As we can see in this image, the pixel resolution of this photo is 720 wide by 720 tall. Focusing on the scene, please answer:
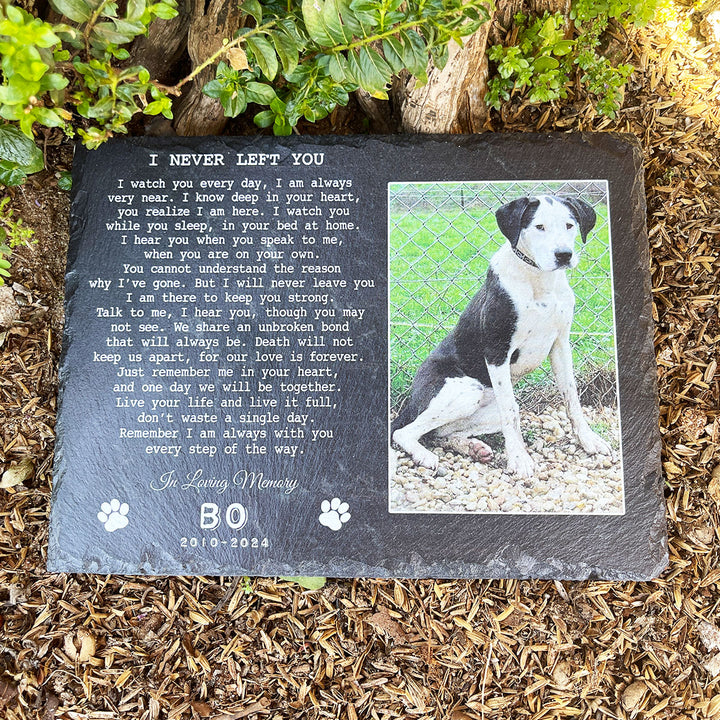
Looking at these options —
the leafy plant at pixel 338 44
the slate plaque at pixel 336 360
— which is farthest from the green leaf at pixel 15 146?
the leafy plant at pixel 338 44

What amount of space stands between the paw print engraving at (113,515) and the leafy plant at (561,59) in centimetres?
225

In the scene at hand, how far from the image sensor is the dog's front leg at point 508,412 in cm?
229

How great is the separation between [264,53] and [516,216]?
1.11 meters

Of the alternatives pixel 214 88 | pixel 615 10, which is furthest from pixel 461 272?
pixel 615 10

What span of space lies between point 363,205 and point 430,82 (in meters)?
0.57

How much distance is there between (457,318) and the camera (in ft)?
7.70

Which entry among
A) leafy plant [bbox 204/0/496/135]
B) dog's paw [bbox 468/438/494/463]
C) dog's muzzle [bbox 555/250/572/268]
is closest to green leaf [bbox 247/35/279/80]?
leafy plant [bbox 204/0/496/135]

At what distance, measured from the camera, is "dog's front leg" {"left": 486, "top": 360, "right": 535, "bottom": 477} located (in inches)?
90.1

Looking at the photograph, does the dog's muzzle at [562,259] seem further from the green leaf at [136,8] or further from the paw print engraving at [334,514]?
the green leaf at [136,8]

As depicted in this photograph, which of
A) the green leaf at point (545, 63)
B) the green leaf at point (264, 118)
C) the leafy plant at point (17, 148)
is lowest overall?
the leafy plant at point (17, 148)

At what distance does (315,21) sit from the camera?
6.30ft

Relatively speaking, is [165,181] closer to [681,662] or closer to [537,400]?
[537,400]

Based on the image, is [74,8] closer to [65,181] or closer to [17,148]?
[17,148]

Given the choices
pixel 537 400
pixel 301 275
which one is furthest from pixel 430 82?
pixel 537 400
